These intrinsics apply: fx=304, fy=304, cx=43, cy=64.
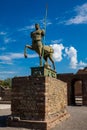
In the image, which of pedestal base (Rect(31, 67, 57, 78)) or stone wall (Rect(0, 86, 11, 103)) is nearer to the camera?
pedestal base (Rect(31, 67, 57, 78))

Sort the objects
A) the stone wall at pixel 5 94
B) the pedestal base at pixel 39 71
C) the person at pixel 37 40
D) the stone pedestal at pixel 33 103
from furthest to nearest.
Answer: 1. the stone wall at pixel 5 94
2. the person at pixel 37 40
3. the pedestal base at pixel 39 71
4. the stone pedestal at pixel 33 103

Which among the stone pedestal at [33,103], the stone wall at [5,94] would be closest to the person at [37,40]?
the stone pedestal at [33,103]

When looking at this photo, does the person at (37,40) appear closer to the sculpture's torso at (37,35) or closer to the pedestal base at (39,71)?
the sculpture's torso at (37,35)

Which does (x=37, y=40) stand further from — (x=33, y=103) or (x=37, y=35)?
(x=33, y=103)

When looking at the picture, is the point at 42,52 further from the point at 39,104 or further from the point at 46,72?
the point at 39,104

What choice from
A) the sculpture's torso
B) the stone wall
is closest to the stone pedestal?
the sculpture's torso

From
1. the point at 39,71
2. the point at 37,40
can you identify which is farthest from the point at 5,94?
the point at 39,71

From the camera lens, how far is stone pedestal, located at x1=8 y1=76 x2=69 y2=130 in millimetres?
13820

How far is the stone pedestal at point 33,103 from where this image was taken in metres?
13.8

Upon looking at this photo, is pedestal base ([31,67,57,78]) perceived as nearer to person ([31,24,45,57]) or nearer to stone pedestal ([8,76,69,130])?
stone pedestal ([8,76,69,130])

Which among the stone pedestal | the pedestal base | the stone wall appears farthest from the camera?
the stone wall

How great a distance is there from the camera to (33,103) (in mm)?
14148

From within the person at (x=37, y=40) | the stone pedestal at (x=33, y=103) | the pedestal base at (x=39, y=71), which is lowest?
the stone pedestal at (x=33, y=103)

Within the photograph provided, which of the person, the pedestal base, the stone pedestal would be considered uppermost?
the person
